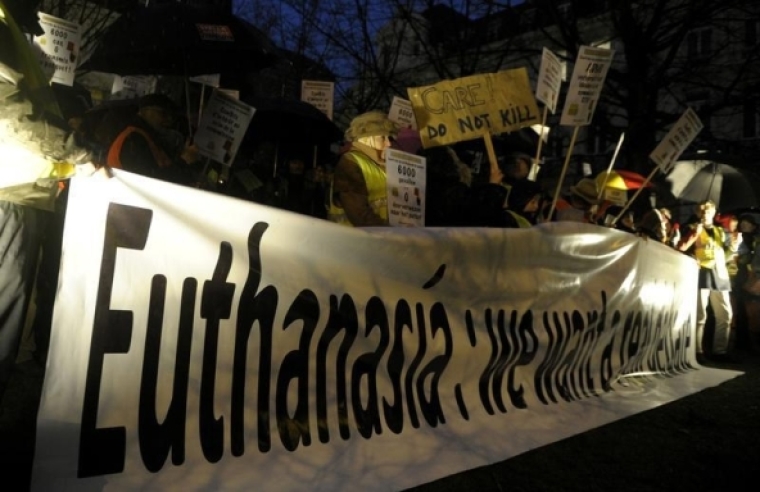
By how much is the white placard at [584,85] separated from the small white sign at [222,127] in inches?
109

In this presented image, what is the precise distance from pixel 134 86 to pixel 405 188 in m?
4.27

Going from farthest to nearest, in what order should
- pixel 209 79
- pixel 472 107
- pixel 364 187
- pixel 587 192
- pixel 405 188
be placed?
pixel 587 192
pixel 209 79
pixel 472 107
pixel 364 187
pixel 405 188

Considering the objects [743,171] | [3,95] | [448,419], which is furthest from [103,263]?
[743,171]

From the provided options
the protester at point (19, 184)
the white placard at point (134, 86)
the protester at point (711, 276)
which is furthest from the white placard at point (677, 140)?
the protester at point (19, 184)

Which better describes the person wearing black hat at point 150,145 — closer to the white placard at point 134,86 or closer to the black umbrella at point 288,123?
the white placard at point 134,86

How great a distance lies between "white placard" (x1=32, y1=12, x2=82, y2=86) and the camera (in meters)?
6.36

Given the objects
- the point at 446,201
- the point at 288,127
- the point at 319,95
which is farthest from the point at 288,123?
the point at 446,201

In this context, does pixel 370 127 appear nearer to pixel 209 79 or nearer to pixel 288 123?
pixel 209 79

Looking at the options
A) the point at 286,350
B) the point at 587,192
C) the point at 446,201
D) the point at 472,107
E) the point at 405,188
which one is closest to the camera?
the point at 286,350

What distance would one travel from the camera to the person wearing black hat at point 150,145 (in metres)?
4.14

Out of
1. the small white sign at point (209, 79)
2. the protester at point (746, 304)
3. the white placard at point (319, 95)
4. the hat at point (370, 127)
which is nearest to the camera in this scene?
the hat at point (370, 127)

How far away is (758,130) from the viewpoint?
2805cm

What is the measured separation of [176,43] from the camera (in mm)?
5383

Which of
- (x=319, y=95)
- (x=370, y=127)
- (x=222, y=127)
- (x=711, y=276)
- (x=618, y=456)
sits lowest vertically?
(x=618, y=456)
